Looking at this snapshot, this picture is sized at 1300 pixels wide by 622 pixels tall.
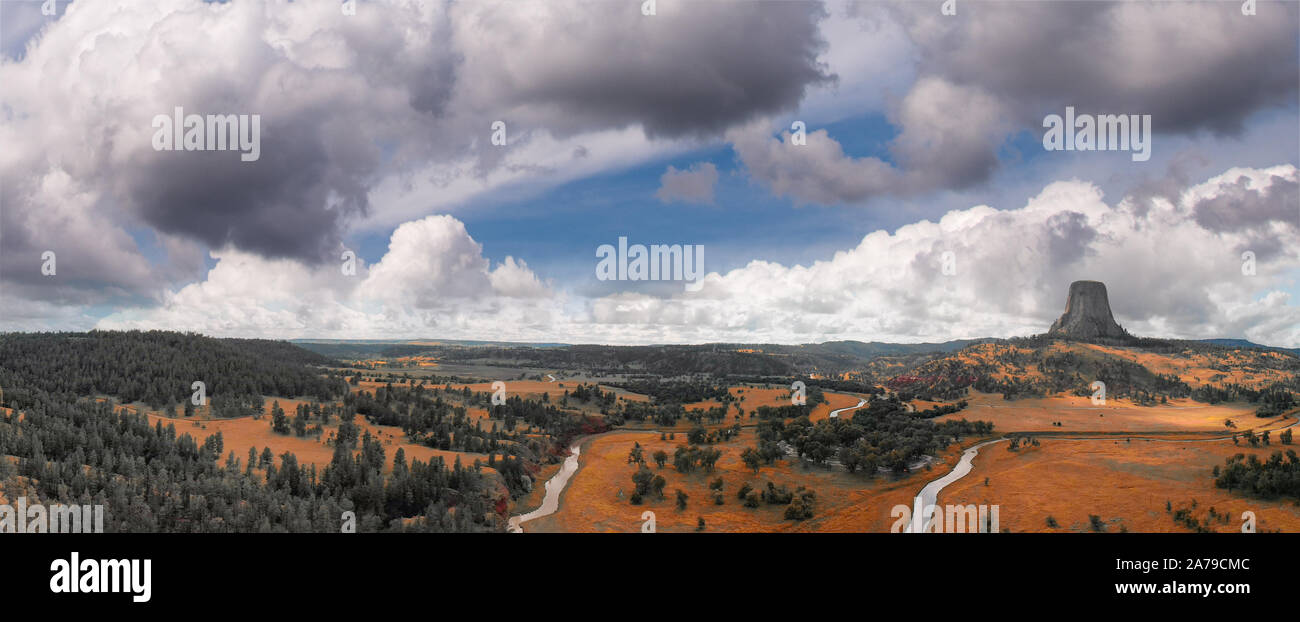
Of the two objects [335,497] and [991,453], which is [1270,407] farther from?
[335,497]

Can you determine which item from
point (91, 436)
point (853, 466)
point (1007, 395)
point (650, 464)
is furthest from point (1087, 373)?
point (91, 436)

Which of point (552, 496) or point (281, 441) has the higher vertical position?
point (281, 441)

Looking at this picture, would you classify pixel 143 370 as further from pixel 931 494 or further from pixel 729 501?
pixel 931 494

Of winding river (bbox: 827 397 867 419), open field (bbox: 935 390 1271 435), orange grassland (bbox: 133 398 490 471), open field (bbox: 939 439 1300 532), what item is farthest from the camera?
winding river (bbox: 827 397 867 419)

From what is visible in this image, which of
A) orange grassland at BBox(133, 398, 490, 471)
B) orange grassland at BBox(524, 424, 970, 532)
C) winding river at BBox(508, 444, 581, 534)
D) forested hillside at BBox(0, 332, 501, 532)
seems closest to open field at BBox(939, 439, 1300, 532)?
orange grassland at BBox(524, 424, 970, 532)

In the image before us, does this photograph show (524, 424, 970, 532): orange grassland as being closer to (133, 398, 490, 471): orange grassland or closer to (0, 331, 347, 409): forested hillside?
(133, 398, 490, 471): orange grassland

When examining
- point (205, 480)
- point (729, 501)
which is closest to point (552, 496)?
point (729, 501)
